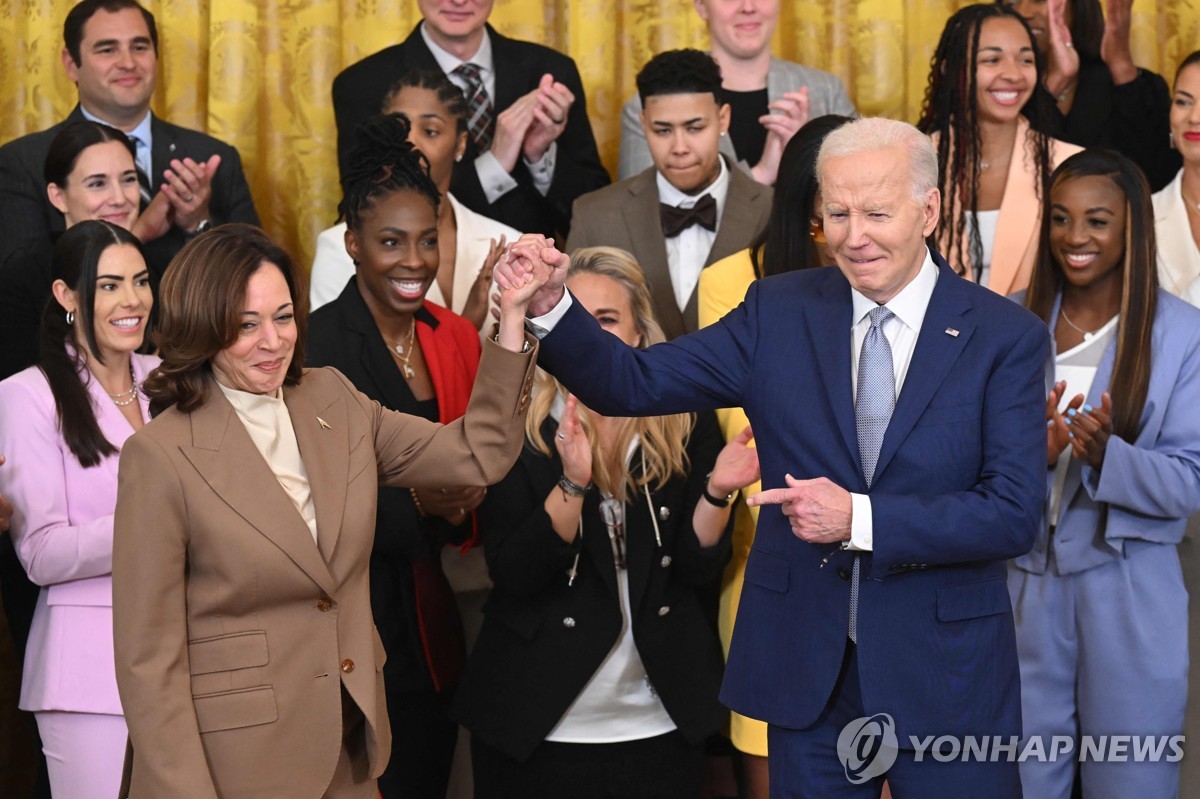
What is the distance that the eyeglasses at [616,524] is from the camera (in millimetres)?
3674

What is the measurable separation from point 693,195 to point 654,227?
0.54 ft

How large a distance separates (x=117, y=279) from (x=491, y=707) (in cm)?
135

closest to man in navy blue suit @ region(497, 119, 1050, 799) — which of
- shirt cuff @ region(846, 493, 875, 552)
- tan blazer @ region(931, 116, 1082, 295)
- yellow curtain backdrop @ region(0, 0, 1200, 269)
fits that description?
shirt cuff @ region(846, 493, 875, 552)

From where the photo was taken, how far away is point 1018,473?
2.65 m

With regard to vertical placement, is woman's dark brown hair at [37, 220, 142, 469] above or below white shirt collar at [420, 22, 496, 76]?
below

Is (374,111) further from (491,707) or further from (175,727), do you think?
(175,727)

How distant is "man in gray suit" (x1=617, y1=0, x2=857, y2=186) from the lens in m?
4.91

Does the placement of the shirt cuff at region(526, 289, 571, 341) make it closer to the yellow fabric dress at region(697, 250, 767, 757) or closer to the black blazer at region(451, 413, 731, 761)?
the black blazer at region(451, 413, 731, 761)

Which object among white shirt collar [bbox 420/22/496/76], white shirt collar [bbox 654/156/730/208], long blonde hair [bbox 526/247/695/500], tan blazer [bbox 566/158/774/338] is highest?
white shirt collar [bbox 420/22/496/76]

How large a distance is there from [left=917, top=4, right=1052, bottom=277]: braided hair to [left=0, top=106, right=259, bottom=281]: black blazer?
6.93ft

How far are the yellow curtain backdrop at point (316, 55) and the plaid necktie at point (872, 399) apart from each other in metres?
2.81

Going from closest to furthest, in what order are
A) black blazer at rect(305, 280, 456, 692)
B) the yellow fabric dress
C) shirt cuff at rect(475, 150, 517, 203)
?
1. black blazer at rect(305, 280, 456, 692)
2. the yellow fabric dress
3. shirt cuff at rect(475, 150, 517, 203)

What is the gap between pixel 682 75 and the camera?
14.3 ft

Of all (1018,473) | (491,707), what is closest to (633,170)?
(491,707)
